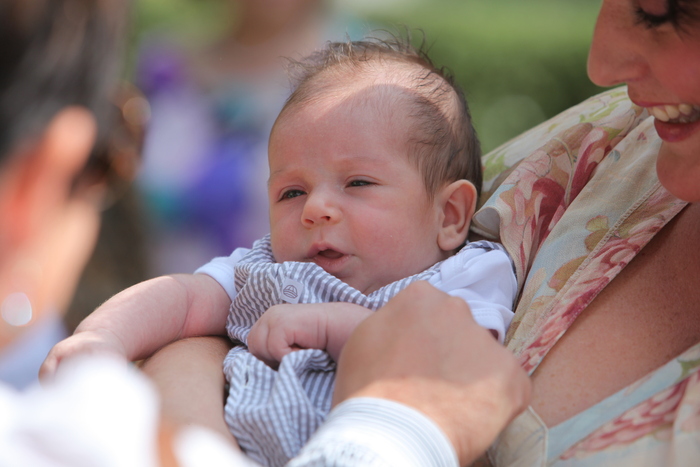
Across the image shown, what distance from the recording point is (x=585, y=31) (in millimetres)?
8492

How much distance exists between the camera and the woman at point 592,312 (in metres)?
1.38

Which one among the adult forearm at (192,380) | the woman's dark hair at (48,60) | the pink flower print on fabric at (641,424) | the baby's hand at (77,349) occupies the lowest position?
the pink flower print on fabric at (641,424)

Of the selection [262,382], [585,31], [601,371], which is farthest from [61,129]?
[585,31]

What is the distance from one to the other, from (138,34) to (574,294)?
7122 millimetres

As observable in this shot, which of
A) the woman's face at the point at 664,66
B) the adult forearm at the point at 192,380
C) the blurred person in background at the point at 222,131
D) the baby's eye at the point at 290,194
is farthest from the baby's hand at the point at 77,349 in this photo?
the blurred person in background at the point at 222,131

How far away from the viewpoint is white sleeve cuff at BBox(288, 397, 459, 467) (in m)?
1.20

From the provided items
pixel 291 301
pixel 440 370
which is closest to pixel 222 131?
pixel 291 301

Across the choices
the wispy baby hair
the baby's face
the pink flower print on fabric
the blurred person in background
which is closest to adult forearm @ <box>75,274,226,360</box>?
the baby's face

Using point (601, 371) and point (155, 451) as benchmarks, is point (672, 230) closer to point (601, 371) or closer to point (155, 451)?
point (601, 371)

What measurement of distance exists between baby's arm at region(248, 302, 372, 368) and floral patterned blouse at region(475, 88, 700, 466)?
414 millimetres

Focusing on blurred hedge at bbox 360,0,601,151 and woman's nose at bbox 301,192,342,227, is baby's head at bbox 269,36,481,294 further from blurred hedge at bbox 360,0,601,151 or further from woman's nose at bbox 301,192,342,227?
blurred hedge at bbox 360,0,601,151

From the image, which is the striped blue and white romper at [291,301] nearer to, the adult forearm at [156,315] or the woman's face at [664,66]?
the adult forearm at [156,315]

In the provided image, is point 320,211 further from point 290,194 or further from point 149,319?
point 149,319

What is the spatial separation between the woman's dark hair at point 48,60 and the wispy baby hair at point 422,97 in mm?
1137
